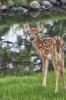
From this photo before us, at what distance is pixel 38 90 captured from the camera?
7.14 metres

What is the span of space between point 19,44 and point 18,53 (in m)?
2.38

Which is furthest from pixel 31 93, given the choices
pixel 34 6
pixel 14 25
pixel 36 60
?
pixel 34 6

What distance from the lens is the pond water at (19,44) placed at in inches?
527

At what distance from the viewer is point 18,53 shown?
16.5m

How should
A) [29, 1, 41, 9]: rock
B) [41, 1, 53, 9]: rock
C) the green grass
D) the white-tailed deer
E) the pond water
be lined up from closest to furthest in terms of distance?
the green grass → the white-tailed deer → the pond water → [29, 1, 41, 9]: rock → [41, 1, 53, 9]: rock

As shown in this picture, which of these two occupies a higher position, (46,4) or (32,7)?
(32,7)

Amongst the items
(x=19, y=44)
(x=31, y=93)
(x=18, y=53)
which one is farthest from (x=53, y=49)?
(x=19, y=44)

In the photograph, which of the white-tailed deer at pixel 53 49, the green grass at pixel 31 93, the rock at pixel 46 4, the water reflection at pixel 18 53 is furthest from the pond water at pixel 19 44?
the white-tailed deer at pixel 53 49

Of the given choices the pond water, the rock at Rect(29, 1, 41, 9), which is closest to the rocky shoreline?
the rock at Rect(29, 1, 41, 9)

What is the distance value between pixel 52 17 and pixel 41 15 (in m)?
1.46

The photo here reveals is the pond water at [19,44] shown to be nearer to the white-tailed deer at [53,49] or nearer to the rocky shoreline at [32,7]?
the rocky shoreline at [32,7]

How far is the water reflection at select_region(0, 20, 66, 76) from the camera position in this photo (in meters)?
13.2

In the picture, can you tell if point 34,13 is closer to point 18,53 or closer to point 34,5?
point 34,5

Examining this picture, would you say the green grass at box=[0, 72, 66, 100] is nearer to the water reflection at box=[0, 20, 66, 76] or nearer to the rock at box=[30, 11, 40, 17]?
the water reflection at box=[0, 20, 66, 76]
